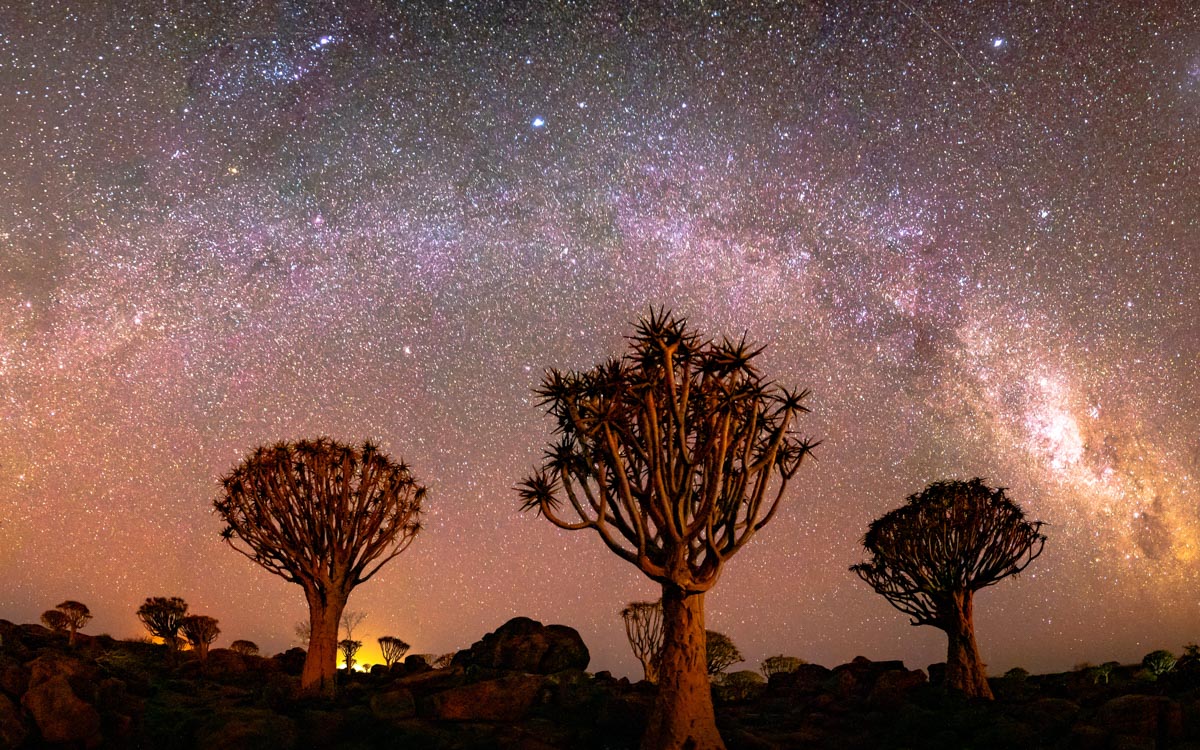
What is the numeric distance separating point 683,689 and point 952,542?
1116 cm

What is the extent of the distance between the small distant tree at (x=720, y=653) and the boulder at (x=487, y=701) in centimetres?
1842

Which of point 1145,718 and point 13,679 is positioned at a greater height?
point 13,679

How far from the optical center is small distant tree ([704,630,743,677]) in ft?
111

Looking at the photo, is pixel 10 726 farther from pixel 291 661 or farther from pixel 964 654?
pixel 964 654

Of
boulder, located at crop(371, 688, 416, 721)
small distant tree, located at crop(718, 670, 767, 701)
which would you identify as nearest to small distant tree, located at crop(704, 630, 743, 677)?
small distant tree, located at crop(718, 670, 767, 701)

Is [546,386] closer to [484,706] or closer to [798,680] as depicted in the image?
[484,706]

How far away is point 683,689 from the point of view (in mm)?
11859

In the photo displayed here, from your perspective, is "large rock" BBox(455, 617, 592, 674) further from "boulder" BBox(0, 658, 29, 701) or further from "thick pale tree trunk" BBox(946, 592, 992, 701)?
"boulder" BBox(0, 658, 29, 701)

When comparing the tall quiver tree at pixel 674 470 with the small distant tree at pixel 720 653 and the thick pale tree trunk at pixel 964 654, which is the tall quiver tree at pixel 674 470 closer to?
the thick pale tree trunk at pixel 964 654

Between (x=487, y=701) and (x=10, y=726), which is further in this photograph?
(x=487, y=701)

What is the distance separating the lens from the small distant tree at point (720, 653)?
33719mm

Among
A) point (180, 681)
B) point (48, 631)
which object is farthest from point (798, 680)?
point (48, 631)

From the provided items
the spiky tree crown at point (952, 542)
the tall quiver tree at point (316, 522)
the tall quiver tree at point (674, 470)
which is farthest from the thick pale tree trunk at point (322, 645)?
the spiky tree crown at point (952, 542)

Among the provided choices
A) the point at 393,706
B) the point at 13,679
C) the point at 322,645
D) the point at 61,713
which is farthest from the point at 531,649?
the point at 13,679
